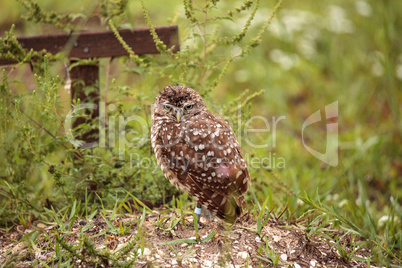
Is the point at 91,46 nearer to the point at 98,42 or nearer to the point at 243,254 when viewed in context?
the point at 98,42

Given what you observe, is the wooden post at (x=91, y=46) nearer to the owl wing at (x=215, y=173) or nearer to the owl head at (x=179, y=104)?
the owl head at (x=179, y=104)

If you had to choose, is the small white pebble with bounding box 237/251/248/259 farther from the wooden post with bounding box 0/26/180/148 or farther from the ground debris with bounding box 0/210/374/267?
the wooden post with bounding box 0/26/180/148

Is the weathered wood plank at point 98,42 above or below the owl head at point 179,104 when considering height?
above

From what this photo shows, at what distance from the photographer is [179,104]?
3.27 m

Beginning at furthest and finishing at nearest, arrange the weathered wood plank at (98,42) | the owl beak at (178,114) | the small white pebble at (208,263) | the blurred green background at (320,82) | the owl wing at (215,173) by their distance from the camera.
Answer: the blurred green background at (320,82) → the weathered wood plank at (98,42) → the owl beak at (178,114) → the owl wing at (215,173) → the small white pebble at (208,263)

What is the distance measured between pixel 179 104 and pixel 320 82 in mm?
3727

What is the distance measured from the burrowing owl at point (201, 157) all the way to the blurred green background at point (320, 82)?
111cm

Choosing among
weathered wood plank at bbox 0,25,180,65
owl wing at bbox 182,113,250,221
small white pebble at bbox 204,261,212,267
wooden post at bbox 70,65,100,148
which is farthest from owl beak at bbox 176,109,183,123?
small white pebble at bbox 204,261,212,267

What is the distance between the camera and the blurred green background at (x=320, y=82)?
4.91 meters

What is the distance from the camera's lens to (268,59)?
710 centimetres

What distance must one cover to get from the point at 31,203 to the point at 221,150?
1.56m

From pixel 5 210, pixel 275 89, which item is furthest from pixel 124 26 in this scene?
pixel 275 89

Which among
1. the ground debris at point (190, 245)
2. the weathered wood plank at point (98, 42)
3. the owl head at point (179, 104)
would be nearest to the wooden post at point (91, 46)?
the weathered wood plank at point (98, 42)

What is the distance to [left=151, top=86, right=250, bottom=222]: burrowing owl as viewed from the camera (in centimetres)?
301
